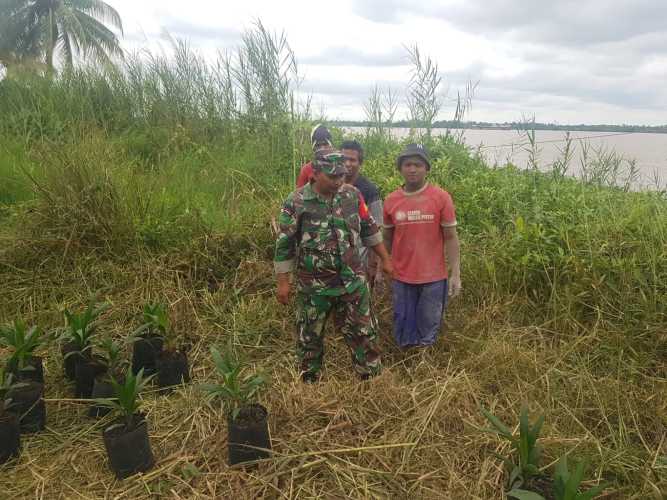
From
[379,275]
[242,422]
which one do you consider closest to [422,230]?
[379,275]

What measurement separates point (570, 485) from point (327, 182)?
176 centimetres

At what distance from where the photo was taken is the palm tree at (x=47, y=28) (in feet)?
60.0

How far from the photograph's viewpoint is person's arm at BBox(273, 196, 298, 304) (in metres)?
2.60

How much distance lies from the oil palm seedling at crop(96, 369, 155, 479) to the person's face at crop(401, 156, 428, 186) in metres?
1.84

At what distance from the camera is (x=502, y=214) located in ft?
14.3

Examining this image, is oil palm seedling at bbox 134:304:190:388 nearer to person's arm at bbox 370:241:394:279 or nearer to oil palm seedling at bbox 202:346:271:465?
oil palm seedling at bbox 202:346:271:465

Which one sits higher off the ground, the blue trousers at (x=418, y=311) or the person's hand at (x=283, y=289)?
the person's hand at (x=283, y=289)

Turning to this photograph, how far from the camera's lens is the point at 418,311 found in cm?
293

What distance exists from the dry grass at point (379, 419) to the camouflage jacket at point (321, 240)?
0.61 m

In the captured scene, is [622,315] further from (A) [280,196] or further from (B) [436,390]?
(A) [280,196]

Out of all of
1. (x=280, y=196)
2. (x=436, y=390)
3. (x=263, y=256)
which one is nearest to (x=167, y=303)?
(x=263, y=256)

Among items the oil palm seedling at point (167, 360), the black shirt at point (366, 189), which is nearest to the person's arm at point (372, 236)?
the black shirt at point (366, 189)

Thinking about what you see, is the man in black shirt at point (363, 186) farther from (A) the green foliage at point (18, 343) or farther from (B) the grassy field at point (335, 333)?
(A) the green foliage at point (18, 343)

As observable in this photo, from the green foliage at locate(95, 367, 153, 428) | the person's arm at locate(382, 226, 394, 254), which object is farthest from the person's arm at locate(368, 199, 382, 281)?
the green foliage at locate(95, 367, 153, 428)
